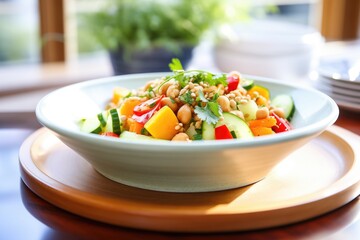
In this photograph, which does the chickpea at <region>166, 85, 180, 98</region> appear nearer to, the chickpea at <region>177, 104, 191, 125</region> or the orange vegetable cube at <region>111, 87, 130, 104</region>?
the chickpea at <region>177, 104, 191, 125</region>

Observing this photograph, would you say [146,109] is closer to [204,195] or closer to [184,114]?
[184,114]

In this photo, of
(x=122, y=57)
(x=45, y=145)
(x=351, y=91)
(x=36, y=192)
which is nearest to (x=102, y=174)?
(x=36, y=192)

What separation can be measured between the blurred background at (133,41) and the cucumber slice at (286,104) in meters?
0.74

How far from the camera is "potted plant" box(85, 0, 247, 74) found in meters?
2.30

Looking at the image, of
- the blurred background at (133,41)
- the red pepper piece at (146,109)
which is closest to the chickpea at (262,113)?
the red pepper piece at (146,109)

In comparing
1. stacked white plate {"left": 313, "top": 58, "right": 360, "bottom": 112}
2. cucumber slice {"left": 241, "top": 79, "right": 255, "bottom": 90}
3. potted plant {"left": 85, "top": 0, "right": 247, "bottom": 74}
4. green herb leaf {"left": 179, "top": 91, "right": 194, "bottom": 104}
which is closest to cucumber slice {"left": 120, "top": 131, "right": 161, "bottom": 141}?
green herb leaf {"left": 179, "top": 91, "right": 194, "bottom": 104}

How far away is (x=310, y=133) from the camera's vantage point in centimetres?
91

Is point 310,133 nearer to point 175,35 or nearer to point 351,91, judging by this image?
point 351,91

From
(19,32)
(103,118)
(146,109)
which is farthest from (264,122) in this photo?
(19,32)

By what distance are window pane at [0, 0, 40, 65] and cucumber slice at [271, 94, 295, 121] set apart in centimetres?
178

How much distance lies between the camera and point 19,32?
283 cm

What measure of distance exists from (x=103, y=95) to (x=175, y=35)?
1.11 m

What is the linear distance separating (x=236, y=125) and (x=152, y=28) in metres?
1.39

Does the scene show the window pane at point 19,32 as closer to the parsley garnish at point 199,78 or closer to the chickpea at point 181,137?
the parsley garnish at point 199,78
